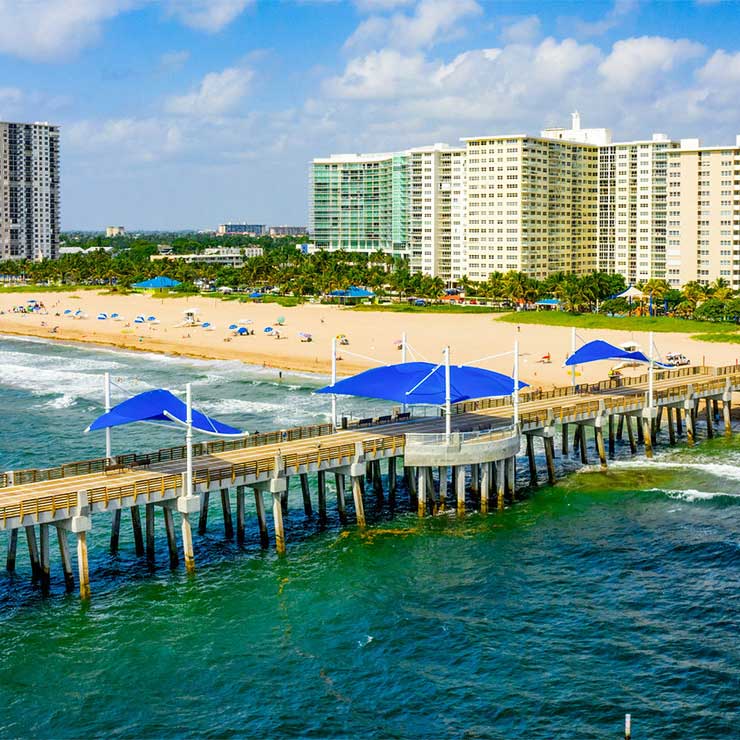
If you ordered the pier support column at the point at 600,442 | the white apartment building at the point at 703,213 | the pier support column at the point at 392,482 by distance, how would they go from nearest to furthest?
the pier support column at the point at 392,482, the pier support column at the point at 600,442, the white apartment building at the point at 703,213

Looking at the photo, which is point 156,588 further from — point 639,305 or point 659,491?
point 639,305

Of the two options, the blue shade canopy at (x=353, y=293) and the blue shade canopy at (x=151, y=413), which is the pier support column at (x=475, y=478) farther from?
the blue shade canopy at (x=353, y=293)

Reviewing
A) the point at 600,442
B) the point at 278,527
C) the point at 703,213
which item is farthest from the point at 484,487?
the point at 703,213

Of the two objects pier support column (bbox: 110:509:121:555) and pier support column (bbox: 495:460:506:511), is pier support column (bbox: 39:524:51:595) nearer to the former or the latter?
pier support column (bbox: 110:509:121:555)

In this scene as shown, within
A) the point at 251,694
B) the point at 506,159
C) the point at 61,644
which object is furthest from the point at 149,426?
the point at 506,159

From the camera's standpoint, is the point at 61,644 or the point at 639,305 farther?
the point at 639,305

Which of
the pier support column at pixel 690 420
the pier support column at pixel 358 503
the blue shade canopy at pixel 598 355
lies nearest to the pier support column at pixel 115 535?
the pier support column at pixel 358 503

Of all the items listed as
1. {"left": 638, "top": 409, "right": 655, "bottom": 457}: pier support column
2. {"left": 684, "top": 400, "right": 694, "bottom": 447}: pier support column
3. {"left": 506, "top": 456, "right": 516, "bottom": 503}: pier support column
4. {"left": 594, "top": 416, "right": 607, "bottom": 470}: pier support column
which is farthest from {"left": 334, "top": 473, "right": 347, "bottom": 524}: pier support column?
{"left": 684, "top": 400, "right": 694, "bottom": 447}: pier support column
